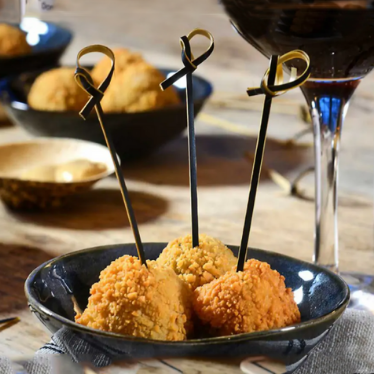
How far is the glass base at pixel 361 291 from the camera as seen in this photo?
0.54 metres

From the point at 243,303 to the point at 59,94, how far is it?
2.11ft

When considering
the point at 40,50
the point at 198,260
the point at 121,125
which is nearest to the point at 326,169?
the point at 198,260

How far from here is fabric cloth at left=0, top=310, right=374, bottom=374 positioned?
1.15 feet

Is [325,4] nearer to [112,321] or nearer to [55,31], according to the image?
[112,321]

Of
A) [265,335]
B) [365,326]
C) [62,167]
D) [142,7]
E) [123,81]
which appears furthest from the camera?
[142,7]

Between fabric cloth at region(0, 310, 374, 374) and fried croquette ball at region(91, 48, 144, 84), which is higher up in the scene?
fabric cloth at region(0, 310, 374, 374)

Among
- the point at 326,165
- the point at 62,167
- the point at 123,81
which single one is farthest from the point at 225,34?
the point at 326,165

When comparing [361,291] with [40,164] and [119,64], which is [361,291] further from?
[119,64]

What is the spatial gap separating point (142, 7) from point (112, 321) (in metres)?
2.24

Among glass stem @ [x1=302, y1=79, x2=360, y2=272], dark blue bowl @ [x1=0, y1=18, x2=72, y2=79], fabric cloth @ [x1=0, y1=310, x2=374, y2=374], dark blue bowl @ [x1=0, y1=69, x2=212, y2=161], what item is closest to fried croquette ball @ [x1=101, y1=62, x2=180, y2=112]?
dark blue bowl @ [x1=0, y1=69, x2=212, y2=161]

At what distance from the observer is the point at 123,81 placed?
3.13ft

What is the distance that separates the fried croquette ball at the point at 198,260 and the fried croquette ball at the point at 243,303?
0.05 feet

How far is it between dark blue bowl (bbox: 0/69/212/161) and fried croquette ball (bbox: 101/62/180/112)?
3 centimetres

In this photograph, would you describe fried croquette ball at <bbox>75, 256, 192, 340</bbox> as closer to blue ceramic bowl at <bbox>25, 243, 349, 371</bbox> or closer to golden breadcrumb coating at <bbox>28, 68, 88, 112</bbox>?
blue ceramic bowl at <bbox>25, 243, 349, 371</bbox>
